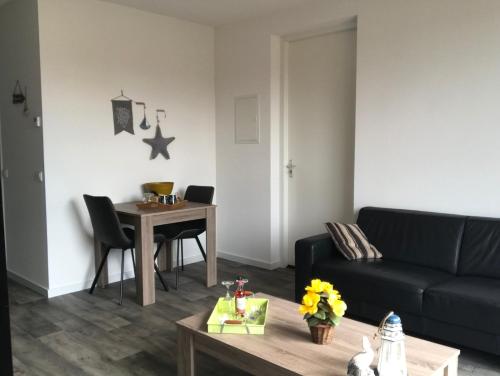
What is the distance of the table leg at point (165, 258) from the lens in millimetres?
4477

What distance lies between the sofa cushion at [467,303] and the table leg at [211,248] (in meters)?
1.92

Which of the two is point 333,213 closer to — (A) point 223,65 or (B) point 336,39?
(B) point 336,39

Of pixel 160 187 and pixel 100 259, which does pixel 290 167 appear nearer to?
pixel 160 187

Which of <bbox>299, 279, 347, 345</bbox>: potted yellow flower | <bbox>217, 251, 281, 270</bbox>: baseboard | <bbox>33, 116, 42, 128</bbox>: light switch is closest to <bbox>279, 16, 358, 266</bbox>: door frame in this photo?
<bbox>217, 251, 281, 270</bbox>: baseboard

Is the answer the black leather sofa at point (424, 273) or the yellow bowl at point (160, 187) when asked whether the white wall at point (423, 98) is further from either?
the yellow bowl at point (160, 187)

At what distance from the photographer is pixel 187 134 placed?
4680mm

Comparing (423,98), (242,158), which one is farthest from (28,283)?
(423,98)

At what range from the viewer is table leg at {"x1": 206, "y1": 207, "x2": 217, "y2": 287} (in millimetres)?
4012

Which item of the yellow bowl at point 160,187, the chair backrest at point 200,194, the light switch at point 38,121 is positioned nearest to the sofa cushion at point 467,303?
the chair backrest at point 200,194

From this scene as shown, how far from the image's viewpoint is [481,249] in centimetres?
297

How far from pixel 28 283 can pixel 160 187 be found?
1.40 m

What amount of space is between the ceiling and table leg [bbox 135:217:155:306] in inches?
76.2

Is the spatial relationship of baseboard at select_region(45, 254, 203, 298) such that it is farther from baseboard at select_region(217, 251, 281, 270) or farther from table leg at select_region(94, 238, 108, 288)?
baseboard at select_region(217, 251, 281, 270)

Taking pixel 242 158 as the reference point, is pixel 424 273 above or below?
below
